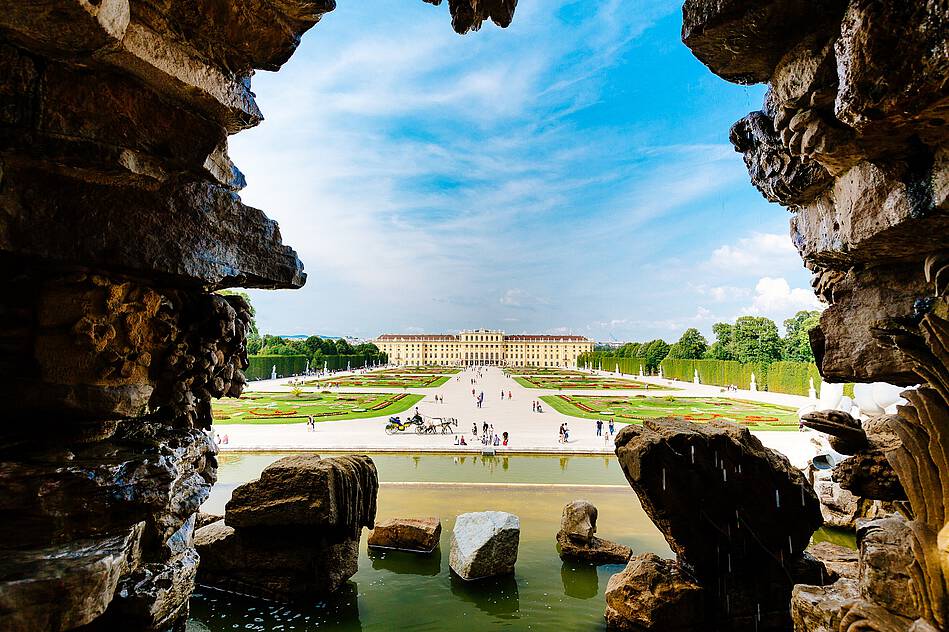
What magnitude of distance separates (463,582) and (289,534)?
2.34m

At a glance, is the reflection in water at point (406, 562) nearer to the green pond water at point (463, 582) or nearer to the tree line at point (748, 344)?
the green pond water at point (463, 582)

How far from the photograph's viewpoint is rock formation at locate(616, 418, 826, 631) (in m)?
5.16

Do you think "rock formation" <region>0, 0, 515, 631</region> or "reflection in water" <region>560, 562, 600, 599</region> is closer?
"rock formation" <region>0, 0, 515, 631</region>

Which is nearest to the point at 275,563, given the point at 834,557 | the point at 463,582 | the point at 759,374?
the point at 463,582

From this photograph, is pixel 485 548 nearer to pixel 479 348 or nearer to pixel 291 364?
pixel 291 364

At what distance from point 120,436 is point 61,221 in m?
1.21

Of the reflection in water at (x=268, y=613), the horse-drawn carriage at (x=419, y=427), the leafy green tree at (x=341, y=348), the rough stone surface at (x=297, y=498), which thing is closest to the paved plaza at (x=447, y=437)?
the horse-drawn carriage at (x=419, y=427)

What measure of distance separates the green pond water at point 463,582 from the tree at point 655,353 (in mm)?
51684

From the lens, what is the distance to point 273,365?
42812 mm

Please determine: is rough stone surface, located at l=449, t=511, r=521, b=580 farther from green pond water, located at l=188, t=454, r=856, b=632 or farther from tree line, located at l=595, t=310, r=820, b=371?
tree line, located at l=595, t=310, r=820, b=371

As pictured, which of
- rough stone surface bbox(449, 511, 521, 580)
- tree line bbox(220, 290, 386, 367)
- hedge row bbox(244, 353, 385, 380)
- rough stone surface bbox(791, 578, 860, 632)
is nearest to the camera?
rough stone surface bbox(791, 578, 860, 632)

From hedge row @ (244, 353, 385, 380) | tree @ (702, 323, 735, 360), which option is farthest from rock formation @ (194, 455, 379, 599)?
tree @ (702, 323, 735, 360)

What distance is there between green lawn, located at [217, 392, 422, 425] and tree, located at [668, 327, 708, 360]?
39.5 meters

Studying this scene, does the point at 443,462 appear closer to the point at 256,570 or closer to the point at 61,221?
the point at 256,570
